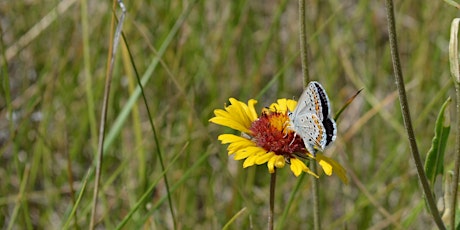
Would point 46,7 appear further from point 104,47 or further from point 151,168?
point 151,168

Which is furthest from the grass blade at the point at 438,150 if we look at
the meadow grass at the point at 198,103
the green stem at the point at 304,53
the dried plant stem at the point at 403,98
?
the meadow grass at the point at 198,103

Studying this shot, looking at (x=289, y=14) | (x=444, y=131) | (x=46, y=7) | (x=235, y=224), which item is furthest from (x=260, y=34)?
(x=444, y=131)

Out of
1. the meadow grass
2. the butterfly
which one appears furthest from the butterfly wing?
the meadow grass

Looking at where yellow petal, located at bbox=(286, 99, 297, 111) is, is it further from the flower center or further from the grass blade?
the grass blade

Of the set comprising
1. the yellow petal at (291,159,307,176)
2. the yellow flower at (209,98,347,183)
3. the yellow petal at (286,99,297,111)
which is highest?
the yellow petal at (286,99,297,111)

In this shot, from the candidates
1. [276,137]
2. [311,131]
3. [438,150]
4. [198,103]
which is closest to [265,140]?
[276,137]

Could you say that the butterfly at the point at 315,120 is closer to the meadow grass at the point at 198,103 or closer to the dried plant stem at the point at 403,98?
the dried plant stem at the point at 403,98

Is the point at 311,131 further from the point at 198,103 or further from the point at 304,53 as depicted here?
the point at 198,103
